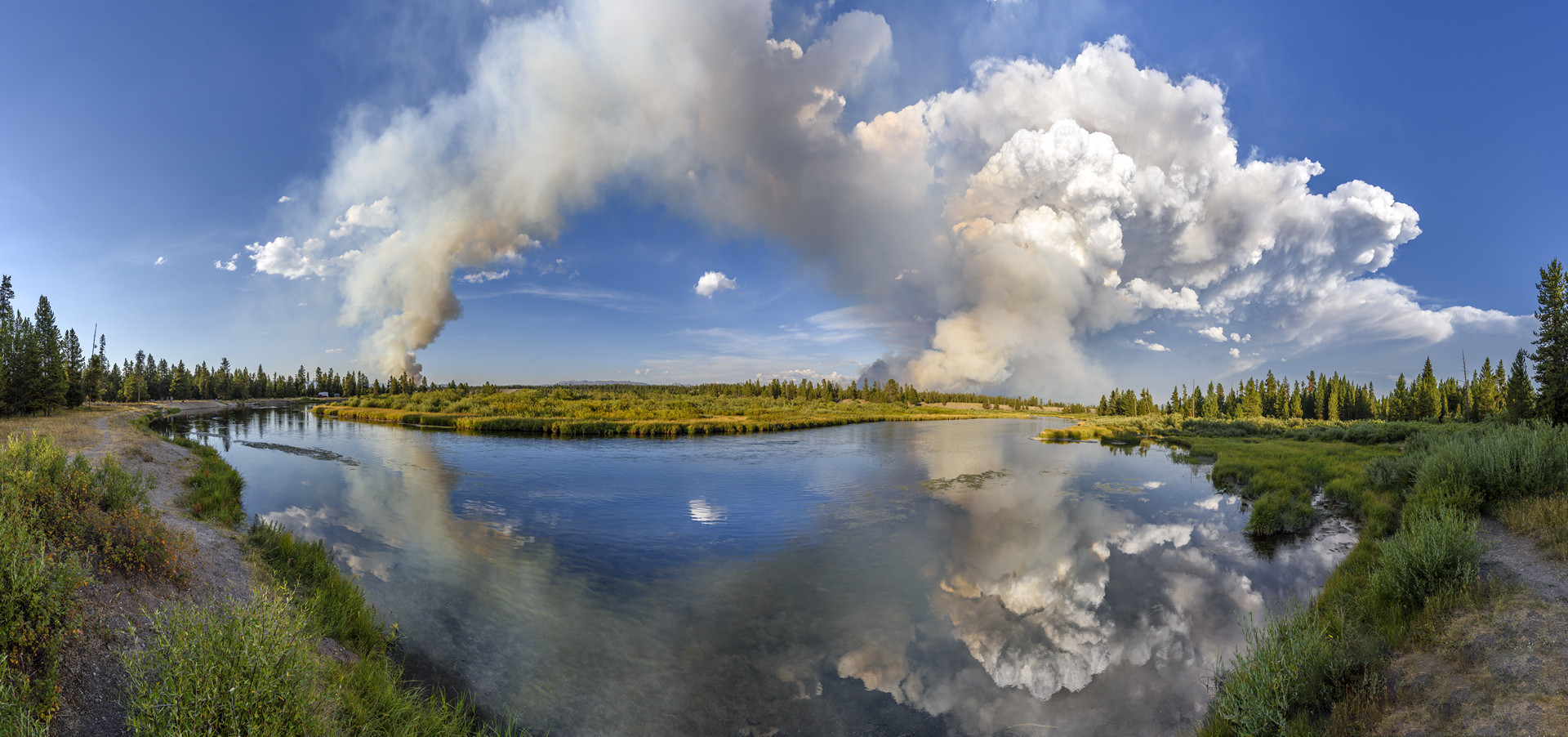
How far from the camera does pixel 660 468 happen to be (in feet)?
87.7

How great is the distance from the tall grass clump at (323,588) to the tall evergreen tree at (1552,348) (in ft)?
157

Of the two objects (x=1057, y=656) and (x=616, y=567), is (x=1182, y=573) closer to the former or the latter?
(x=1057, y=656)

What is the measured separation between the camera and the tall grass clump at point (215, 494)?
489 inches

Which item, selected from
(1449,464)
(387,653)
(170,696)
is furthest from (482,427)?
(1449,464)

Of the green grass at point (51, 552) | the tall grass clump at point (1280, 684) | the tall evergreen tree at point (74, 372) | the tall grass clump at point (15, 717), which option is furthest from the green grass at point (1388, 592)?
the tall evergreen tree at point (74, 372)

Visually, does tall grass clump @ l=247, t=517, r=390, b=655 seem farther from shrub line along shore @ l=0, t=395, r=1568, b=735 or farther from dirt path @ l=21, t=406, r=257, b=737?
dirt path @ l=21, t=406, r=257, b=737

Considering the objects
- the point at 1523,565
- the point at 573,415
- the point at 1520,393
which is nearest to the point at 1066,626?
the point at 1523,565

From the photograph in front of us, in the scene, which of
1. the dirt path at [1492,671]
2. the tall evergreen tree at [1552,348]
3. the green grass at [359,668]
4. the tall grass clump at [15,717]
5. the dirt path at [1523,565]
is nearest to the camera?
the tall grass clump at [15,717]

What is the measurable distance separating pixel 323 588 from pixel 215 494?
30.6ft

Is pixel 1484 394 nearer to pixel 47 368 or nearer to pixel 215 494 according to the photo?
pixel 215 494

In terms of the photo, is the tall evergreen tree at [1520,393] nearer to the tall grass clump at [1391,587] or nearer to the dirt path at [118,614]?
the tall grass clump at [1391,587]

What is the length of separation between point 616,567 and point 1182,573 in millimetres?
12287

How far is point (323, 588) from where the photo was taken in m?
8.57

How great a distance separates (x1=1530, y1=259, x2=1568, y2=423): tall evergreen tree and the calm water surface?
22.8 meters
